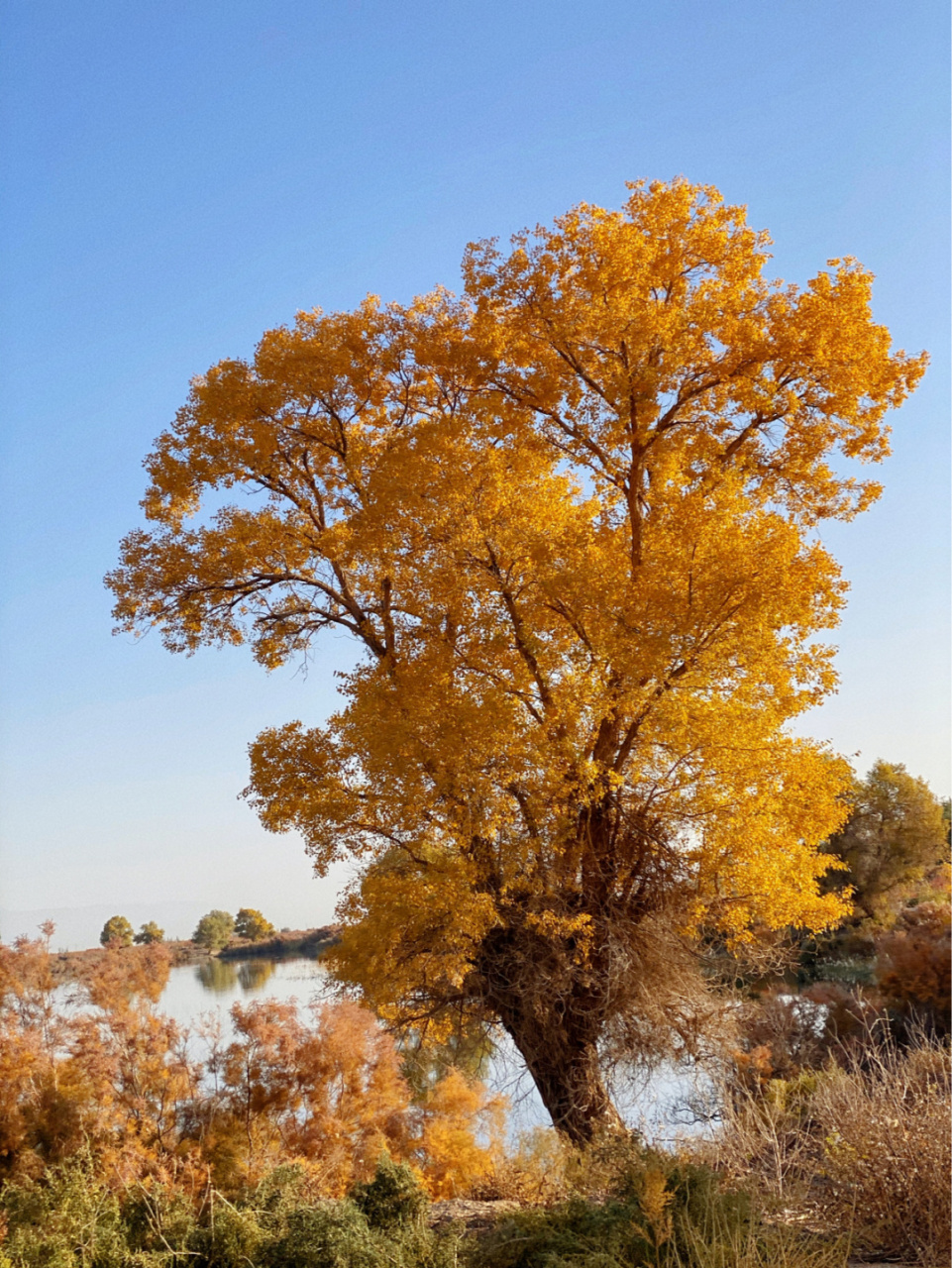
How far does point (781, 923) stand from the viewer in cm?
1068

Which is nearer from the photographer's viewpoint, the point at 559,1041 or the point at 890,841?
the point at 559,1041

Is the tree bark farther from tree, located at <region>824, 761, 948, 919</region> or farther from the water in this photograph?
tree, located at <region>824, 761, 948, 919</region>

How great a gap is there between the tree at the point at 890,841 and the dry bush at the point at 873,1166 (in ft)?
80.6

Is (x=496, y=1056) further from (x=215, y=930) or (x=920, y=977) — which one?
(x=215, y=930)

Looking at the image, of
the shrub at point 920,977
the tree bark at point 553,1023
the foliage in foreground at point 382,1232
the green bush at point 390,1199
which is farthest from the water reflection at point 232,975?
the shrub at point 920,977

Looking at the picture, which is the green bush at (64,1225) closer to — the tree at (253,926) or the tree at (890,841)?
the tree at (253,926)

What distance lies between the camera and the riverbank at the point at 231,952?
15.0 m

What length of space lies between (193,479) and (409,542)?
3005 millimetres

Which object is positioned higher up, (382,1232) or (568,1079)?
(382,1232)

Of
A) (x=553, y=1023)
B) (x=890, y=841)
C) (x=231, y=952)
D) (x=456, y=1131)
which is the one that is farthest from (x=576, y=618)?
(x=890, y=841)

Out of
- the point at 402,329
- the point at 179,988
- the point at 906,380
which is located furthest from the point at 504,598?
the point at 179,988

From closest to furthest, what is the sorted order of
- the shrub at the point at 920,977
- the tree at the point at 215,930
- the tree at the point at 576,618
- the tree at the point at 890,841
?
the tree at the point at 576,618 < the shrub at the point at 920,977 < the tree at the point at 215,930 < the tree at the point at 890,841

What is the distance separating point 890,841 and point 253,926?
63.3ft

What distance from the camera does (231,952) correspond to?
24266mm
